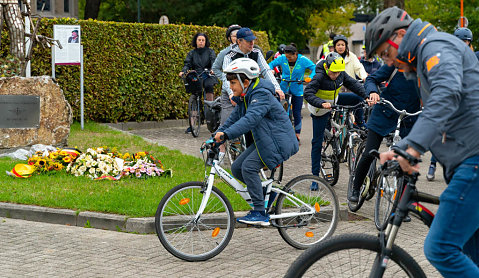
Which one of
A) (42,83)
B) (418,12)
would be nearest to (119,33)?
(42,83)

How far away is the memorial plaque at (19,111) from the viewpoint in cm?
1177

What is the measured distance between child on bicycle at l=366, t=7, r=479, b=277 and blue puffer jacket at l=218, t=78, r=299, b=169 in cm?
280

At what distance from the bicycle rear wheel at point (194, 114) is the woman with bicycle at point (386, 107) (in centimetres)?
751

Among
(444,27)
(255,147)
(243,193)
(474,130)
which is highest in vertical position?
(474,130)

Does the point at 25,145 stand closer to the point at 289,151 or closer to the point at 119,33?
the point at 119,33

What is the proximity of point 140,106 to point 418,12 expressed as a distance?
46.2m

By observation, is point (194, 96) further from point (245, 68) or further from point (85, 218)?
point (245, 68)

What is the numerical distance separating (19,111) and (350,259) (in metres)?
9.14

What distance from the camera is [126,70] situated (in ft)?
52.9

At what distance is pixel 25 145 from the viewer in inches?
466

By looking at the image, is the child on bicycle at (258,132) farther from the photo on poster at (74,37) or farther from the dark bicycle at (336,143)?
the photo on poster at (74,37)

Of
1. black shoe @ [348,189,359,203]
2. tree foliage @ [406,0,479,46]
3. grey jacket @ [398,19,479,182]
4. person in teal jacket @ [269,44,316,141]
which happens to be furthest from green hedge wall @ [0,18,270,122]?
tree foliage @ [406,0,479,46]

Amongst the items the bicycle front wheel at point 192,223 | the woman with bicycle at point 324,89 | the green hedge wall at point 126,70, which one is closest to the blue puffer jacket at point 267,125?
the bicycle front wheel at point 192,223

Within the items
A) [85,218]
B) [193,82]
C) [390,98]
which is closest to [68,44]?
[193,82]
